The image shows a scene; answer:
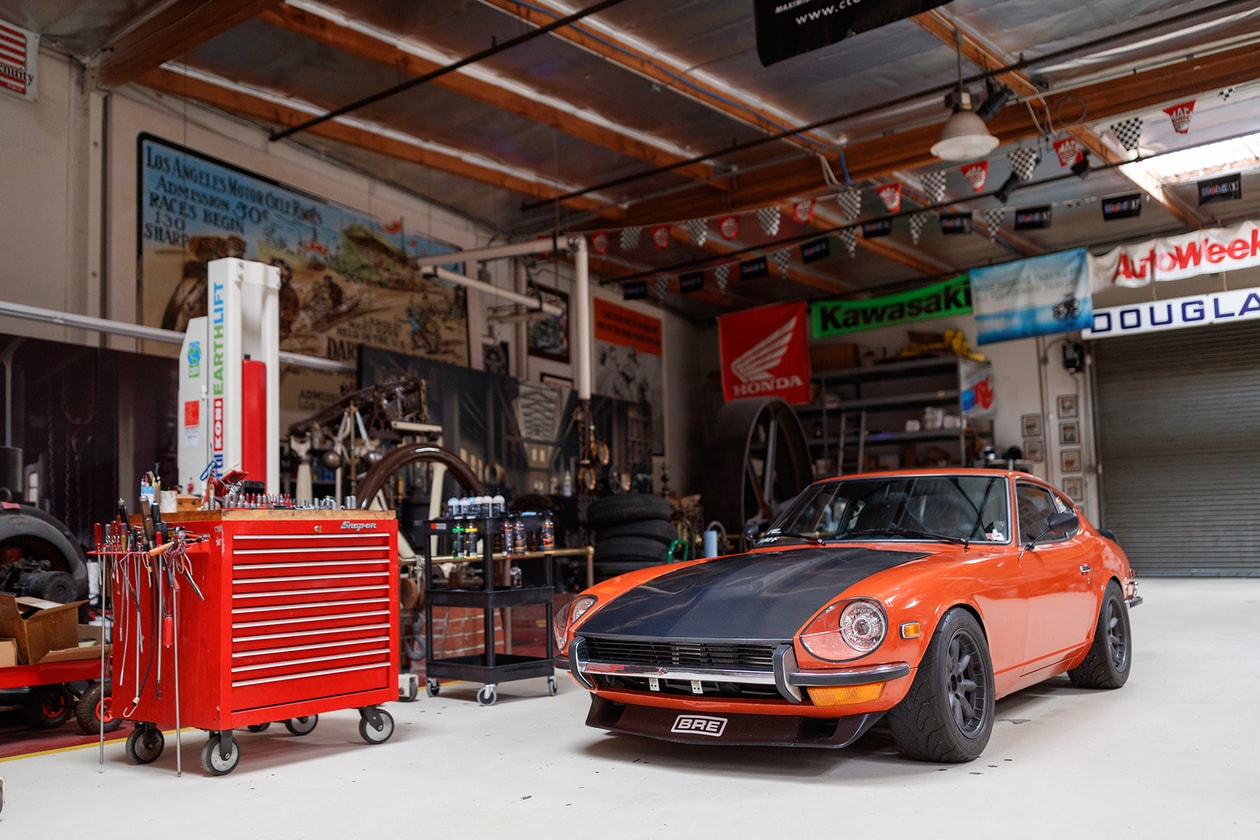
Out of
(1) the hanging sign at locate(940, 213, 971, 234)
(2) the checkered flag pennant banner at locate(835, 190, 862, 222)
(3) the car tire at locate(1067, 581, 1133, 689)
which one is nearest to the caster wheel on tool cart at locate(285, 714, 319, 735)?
(3) the car tire at locate(1067, 581, 1133, 689)

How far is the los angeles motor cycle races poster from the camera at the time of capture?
8.09 m

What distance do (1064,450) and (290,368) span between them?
9922 mm

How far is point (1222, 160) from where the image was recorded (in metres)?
9.90

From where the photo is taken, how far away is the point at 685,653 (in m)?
3.37

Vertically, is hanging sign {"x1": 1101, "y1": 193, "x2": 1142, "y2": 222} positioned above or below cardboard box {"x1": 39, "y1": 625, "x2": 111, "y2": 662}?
above

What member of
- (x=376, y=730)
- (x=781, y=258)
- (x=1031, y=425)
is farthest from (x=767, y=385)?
(x=376, y=730)

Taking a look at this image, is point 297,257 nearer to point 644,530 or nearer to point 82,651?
point 644,530

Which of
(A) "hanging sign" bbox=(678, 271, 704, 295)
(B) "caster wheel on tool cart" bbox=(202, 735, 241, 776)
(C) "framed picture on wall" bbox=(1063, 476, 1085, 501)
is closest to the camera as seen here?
(B) "caster wheel on tool cart" bbox=(202, 735, 241, 776)

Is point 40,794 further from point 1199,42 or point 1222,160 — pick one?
point 1222,160

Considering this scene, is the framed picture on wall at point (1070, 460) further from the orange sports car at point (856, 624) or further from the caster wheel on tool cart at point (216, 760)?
the caster wheel on tool cart at point (216, 760)

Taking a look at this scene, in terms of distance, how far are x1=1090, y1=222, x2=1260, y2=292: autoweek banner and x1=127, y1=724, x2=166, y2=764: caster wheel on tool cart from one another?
10.4 meters

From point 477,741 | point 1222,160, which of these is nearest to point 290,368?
point 477,741

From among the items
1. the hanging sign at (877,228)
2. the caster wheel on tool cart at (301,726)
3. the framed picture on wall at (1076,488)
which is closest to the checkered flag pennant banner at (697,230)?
the hanging sign at (877,228)

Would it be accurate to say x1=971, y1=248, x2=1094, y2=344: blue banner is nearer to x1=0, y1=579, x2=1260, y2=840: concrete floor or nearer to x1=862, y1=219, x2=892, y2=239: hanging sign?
x1=862, y1=219, x2=892, y2=239: hanging sign
